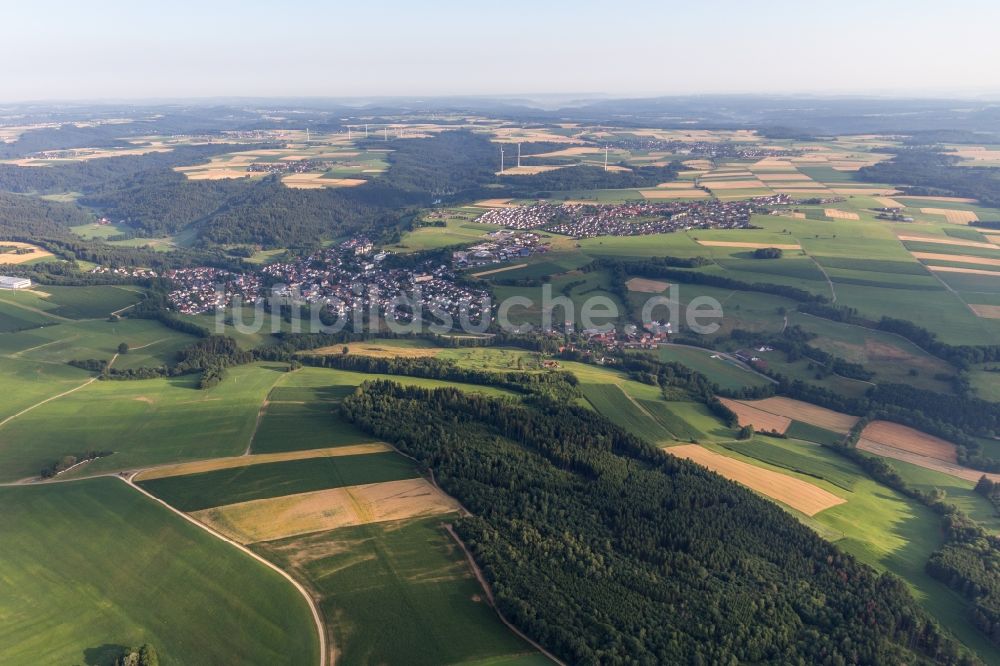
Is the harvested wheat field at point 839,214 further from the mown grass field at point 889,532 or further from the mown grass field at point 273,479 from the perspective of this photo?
the mown grass field at point 273,479

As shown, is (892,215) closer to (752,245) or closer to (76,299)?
(752,245)

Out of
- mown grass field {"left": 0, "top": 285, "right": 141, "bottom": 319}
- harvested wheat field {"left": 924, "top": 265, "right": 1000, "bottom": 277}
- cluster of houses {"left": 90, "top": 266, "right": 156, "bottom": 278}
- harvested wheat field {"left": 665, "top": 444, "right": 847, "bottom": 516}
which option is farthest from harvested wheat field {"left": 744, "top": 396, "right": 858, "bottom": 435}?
cluster of houses {"left": 90, "top": 266, "right": 156, "bottom": 278}

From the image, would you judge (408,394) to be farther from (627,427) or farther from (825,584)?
(825,584)

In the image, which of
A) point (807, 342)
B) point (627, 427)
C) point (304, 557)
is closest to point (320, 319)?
point (627, 427)

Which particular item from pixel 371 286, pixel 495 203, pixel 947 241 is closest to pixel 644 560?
pixel 371 286

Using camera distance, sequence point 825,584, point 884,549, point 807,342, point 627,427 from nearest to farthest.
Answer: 1. point 825,584
2. point 884,549
3. point 627,427
4. point 807,342

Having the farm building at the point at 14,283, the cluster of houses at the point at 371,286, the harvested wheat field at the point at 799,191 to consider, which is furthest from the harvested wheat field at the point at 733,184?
the farm building at the point at 14,283

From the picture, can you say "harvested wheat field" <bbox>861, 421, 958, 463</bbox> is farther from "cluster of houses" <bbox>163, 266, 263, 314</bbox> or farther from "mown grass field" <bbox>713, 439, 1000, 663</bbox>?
"cluster of houses" <bbox>163, 266, 263, 314</bbox>
